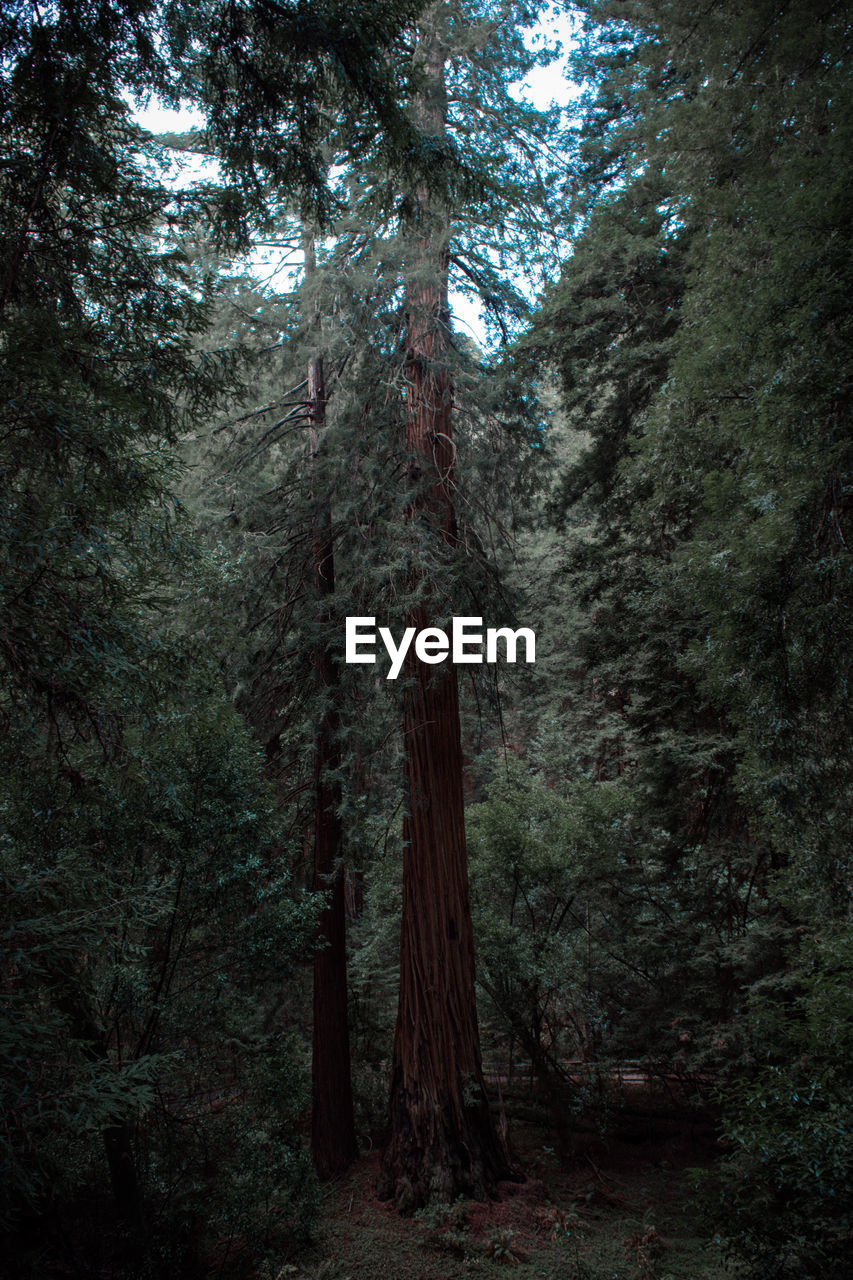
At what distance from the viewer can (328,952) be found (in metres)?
8.81

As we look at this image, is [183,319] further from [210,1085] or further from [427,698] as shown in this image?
[210,1085]

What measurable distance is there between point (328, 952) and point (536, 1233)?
355cm

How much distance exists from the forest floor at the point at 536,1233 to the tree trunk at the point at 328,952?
45cm

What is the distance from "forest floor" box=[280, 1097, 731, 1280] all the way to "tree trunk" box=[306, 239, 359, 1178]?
451mm

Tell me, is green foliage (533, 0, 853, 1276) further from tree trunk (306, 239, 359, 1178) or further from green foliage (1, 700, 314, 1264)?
tree trunk (306, 239, 359, 1178)

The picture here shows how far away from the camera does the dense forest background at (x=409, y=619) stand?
419cm

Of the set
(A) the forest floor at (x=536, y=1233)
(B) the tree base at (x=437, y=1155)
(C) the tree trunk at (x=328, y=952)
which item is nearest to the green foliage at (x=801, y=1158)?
(A) the forest floor at (x=536, y=1233)

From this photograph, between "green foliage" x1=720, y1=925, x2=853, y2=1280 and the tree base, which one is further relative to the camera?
the tree base

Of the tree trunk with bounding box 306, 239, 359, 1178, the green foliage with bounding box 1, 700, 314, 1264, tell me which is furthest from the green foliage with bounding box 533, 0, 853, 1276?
the tree trunk with bounding box 306, 239, 359, 1178

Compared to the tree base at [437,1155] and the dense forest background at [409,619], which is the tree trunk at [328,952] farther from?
the tree base at [437,1155]

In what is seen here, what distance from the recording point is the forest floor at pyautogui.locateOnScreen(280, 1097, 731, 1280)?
18.1ft

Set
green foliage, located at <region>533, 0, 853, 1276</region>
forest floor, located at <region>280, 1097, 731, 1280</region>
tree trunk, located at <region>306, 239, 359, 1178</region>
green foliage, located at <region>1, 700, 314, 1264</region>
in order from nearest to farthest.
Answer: green foliage, located at <region>533, 0, 853, 1276</region>, green foliage, located at <region>1, 700, 314, 1264</region>, forest floor, located at <region>280, 1097, 731, 1280</region>, tree trunk, located at <region>306, 239, 359, 1178</region>

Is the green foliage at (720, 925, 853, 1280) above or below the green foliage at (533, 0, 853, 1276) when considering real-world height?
below

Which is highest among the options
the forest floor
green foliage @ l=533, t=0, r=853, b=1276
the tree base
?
green foliage @ l=533, t=0, r=853, b=1276
